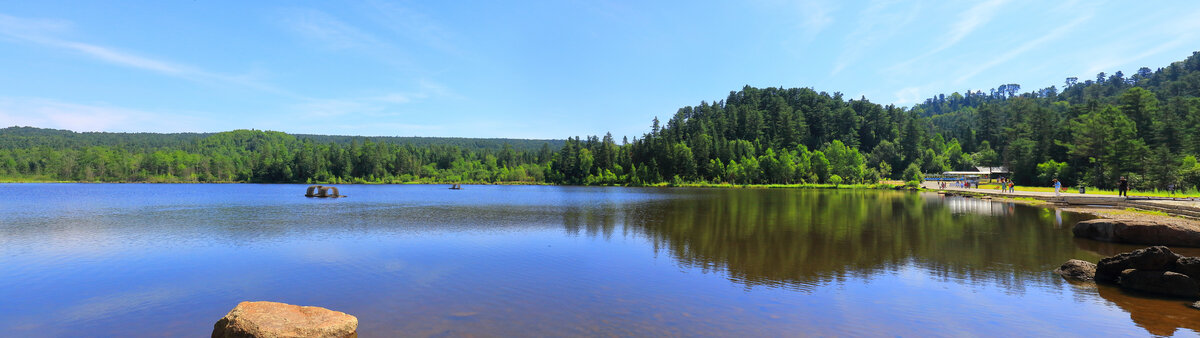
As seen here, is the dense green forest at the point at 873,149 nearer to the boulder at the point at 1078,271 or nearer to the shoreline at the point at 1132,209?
the shoreline at the point at 1132,209

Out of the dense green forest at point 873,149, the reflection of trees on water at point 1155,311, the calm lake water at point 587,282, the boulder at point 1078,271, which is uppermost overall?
the dense green forest at point 873,149

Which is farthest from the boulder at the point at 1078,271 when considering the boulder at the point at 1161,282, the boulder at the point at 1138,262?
the boulder at the point at 1161,282

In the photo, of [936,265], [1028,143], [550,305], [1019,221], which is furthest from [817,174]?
[550,305]

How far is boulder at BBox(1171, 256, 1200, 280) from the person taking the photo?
13797mm

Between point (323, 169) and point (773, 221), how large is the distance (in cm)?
19924

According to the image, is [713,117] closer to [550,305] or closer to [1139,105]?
[1139,105]

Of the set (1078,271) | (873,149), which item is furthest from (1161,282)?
(873,149)

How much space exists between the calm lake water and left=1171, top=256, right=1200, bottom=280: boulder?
64.3 inches

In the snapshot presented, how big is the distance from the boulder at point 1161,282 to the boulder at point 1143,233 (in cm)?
1132

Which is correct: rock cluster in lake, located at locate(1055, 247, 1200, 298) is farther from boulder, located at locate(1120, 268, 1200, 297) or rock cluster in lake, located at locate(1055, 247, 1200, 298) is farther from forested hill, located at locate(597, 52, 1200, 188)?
forested hill, located at locate(597, 52, 1200, 188)

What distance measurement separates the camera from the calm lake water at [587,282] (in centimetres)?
1130

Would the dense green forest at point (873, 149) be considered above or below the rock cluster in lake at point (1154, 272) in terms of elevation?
above

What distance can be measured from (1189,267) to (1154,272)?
936 mm

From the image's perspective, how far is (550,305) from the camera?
1298 centimetres
